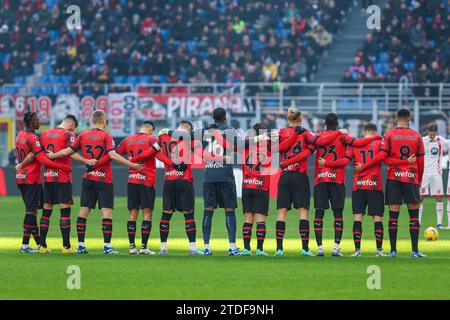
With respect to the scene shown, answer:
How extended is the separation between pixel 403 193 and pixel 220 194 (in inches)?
116

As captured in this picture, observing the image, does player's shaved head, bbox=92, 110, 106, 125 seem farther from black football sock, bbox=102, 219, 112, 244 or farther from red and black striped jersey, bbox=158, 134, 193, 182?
black football sock, bbox=102, 219, 112, 244

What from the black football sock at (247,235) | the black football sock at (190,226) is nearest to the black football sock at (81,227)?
the black football sock at (190,226)

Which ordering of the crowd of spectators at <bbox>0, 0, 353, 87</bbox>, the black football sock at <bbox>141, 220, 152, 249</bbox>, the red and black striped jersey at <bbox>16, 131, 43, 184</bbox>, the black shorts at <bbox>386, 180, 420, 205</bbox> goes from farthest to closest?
1. the crowd of spectators at <bbox>0, 0, 353, 87</bbox>
2. the red and black striped jersey at <bbox>16, 131, 43, 184</bbox>
3. the black football sock at <bbox>141, 220, 152, 249</bbox>
4. the black shorts at <bbox>386, 180, 420, 205</bbox>

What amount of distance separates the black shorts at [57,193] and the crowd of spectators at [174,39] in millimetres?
23077

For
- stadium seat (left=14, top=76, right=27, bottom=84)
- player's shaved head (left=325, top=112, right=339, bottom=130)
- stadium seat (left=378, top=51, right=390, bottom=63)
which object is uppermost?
stadium seat (left=378, top=51, right=390, bottom=63)

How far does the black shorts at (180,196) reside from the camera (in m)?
17.6

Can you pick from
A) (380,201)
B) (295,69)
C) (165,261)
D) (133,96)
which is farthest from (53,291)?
(295,69)

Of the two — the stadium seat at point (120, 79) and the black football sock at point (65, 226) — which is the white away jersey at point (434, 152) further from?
the stadium seat at point (120, 79)

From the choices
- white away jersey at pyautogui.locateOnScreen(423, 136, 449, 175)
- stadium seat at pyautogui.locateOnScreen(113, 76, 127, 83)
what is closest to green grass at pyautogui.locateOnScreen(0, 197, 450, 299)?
white away jersey at pyautogui.locateOnScreen(423, 136, 449, 175)

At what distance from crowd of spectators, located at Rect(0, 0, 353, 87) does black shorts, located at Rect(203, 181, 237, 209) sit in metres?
23.2

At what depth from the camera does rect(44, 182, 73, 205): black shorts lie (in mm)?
18016

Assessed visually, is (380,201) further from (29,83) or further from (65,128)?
(29,83)

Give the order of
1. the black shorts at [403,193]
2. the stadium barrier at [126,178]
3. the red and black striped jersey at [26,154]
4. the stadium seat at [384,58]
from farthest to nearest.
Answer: the stadium seat at [384,58] < the stadium barrier at [126,178] < the red and black striped jersey at [26,154] < the black shorts at [403,193]

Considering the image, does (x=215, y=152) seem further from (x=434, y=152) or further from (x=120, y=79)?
(x=120, y=79)
